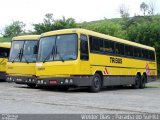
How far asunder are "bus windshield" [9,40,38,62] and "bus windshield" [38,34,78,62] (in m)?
2.04

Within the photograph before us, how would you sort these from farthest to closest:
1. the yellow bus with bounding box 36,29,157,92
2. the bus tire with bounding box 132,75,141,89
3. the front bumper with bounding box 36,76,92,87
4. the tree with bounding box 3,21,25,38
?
the tree with bounding box 3,21,25,38 → the bus tire with bounding box 132,75,141,89 → the yellow bus with bounding box 36,29,157,92 → the front bumper with bounding box 36,76,92,87

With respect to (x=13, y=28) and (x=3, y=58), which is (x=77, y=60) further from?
(x=13, y=28)

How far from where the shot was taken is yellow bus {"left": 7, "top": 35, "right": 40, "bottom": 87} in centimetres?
2134

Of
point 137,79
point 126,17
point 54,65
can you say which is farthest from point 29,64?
point 126,17

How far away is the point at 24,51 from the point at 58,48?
12.5 feet

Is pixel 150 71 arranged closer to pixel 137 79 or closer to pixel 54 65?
pixel 137 79

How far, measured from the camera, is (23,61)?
21688 mm

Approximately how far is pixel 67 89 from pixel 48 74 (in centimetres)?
274

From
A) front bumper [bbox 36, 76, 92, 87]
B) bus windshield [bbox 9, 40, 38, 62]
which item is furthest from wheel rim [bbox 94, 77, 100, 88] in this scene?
bus windshield [bbox 9, 40, 38, 62]

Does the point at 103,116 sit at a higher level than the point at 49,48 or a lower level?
lower

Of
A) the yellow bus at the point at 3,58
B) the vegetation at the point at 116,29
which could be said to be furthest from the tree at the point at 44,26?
the yellow bus at the point at 3,58

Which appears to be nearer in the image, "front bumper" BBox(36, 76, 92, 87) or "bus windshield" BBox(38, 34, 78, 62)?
"front bumper" BBox(36, 76, 92, 87)

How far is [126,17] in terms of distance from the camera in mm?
101688

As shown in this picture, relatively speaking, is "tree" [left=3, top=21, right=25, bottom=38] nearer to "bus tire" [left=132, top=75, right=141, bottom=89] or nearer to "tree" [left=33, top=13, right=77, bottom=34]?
"tree" [left=33, top=13, right=77, bottom=34]
